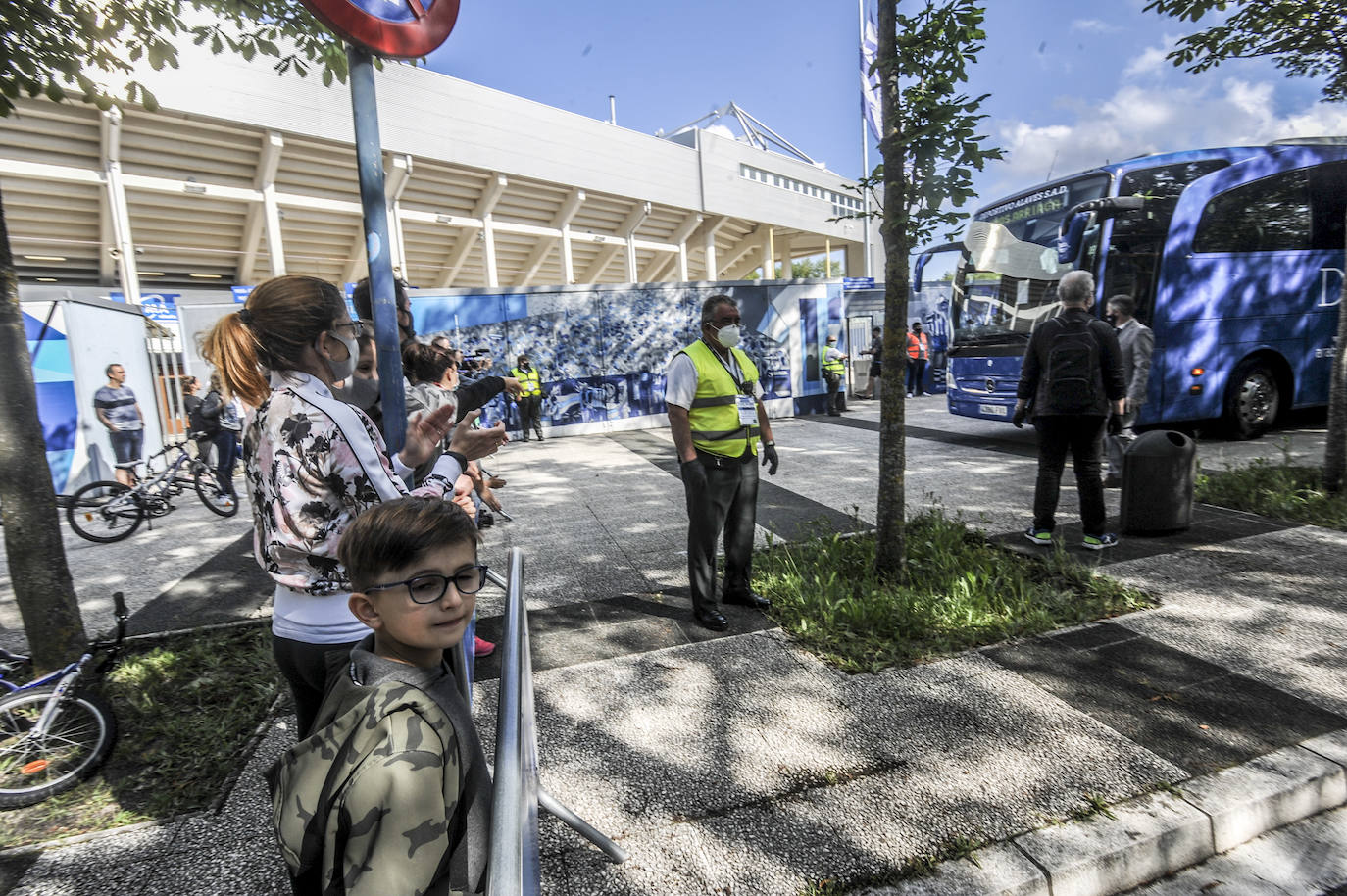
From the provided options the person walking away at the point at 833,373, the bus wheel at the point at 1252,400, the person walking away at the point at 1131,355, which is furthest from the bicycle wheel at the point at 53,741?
the person walking away at the point at 833,373

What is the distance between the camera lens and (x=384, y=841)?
3.64 feet

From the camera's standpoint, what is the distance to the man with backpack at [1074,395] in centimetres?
495

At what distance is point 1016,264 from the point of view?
9.80m

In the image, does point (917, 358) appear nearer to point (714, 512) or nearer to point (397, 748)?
point (714, 512)

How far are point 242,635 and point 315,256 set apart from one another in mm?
21232

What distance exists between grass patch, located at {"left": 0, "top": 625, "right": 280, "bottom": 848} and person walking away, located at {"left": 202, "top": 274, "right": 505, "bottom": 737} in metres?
1.57

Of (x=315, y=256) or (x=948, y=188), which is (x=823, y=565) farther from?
(x=315, y=256)

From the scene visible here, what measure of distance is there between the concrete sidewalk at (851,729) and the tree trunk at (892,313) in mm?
1004

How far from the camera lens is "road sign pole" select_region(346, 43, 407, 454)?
7.97 feet

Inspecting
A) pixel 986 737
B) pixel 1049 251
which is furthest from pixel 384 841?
pixel 1049 251

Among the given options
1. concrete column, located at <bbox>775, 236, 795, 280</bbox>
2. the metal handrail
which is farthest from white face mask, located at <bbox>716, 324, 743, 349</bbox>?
concrete column, located at <bbox>775, 236, 795, 280</bbox>

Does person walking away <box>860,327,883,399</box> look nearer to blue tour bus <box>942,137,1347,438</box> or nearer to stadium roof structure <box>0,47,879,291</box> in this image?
stadium roof structure <box>0,47,879,291</box>

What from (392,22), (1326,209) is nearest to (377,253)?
(392,22)

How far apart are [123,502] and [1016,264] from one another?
11.4 meters
